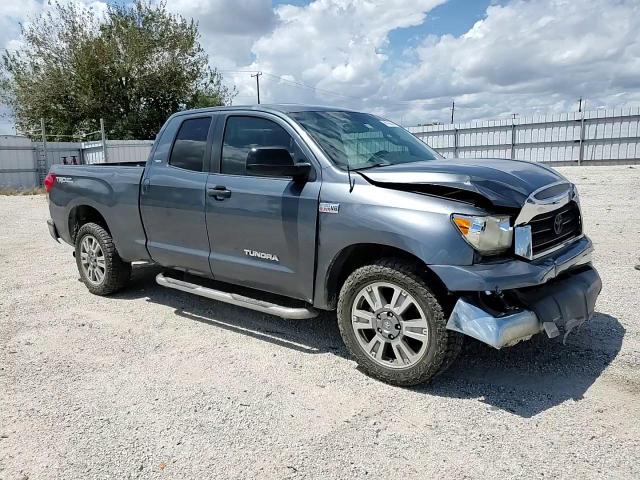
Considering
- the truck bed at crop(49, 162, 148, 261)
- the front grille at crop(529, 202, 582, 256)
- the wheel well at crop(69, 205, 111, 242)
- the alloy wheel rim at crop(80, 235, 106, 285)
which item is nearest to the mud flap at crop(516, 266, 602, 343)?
the front grille at crop(529, 202, 582, 256)

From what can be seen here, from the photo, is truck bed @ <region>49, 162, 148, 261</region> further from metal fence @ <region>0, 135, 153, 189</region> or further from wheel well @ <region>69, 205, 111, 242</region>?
metal fence @ <region>0, 135, 153, 189</region>

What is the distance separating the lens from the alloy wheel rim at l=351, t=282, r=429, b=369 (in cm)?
357

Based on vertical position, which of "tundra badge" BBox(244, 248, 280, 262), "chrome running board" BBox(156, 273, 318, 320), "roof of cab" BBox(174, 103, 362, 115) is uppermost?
"roof of cab" BBox(174, 103, 362, 115)

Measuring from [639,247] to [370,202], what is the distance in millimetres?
5426

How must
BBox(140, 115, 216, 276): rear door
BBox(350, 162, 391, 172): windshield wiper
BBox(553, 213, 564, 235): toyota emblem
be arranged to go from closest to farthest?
BBox(553, 213, 564, 235): toyota emblem < BBox(350, 162, 391, 172): windshield wiper < BBox(140, 115, 216, 276): rear door

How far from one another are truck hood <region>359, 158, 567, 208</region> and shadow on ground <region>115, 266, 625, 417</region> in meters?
1.26

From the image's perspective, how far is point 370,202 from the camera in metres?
3.69

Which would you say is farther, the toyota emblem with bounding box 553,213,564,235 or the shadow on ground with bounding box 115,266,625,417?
the toyota emblem with bounding box 553,213,564,235

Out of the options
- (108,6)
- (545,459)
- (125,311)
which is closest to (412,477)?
(545,459)

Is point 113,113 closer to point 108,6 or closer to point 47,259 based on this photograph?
point 108,6

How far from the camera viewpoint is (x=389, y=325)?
3.68 meters

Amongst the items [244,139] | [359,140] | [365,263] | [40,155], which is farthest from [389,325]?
[40,155]

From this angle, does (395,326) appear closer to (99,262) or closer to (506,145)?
(99,262)

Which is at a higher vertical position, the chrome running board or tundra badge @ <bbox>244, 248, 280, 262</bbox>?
tundra badge @ <bbox>244, 248, 280, 262</bbox>
